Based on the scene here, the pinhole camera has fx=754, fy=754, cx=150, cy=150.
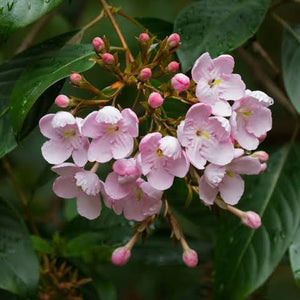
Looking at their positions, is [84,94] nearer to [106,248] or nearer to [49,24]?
[49,24]

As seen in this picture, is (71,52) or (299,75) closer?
(71,52)

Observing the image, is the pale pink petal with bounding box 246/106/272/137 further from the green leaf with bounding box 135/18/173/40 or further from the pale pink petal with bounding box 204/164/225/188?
the green leaf with bounding box 135/18/173/40

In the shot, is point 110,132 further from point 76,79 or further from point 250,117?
point 250,117

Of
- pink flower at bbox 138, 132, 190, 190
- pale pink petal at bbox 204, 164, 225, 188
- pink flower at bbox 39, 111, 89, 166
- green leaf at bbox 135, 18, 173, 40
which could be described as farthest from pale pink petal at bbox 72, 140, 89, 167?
green leaf at bbox 135, 18, 173, 40

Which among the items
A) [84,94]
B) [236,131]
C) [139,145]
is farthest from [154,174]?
[84,94]

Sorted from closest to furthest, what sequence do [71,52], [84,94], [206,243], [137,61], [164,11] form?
[137,61], [71,52], [206,243], [84,94], [164,11]

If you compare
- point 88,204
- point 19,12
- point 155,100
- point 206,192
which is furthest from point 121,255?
point 19,12

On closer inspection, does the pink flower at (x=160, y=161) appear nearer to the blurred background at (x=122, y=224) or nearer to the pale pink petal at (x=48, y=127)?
the pale pink petal at (x=48, y=127)

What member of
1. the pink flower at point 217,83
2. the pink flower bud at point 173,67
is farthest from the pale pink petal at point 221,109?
the pink flower bud at point 173,67
